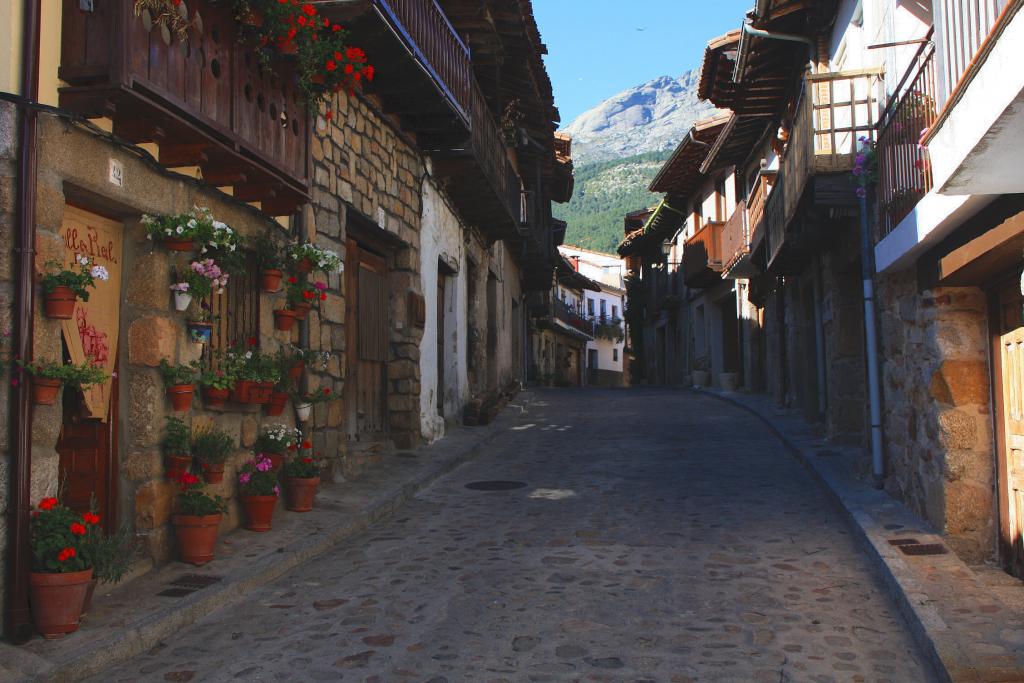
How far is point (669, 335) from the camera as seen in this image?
3098cm

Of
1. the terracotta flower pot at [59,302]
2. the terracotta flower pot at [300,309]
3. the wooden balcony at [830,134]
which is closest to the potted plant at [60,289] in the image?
the terracotta flower pot at [59,302]

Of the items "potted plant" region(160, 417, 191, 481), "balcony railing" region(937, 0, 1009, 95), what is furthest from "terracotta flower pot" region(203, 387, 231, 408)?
"balcony railing" region(937, 0, 1009, 95)

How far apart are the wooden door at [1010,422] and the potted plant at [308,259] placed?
15.6 feet

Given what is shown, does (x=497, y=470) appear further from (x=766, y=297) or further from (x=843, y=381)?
(x=766, y=297)

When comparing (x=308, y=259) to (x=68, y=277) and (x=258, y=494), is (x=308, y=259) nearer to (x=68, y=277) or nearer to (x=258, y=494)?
(x=258, y=494)

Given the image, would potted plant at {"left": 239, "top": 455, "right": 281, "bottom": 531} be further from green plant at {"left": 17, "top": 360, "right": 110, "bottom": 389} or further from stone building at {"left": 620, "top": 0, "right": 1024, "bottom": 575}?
stone building at {"left": 620, "top": 0, "right": 1024, "bottom": 575}

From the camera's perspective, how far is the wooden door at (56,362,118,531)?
481 centimetres

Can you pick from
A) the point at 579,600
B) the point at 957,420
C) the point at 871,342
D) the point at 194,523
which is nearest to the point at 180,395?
the point at 194,523

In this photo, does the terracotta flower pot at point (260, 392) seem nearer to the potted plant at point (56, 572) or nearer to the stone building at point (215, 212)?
the stone building at point (215, 212)

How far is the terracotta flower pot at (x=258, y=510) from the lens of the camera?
604cm

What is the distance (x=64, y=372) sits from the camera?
13.2 feet

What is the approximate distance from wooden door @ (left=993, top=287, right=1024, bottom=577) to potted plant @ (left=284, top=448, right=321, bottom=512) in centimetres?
468

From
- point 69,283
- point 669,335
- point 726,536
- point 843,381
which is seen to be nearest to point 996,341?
point 726,536

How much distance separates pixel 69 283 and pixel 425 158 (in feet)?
24.3
